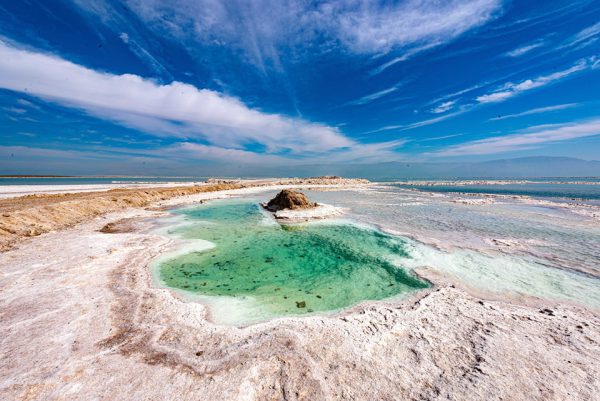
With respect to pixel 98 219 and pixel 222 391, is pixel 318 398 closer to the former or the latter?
pixel 222 391

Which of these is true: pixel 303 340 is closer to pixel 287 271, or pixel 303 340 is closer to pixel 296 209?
pixel 287 271

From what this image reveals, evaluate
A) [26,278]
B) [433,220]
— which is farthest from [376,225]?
[26,278]

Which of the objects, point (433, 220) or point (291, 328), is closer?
point (291, 328)

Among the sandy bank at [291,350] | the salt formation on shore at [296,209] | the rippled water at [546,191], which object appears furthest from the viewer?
the rippled water at [546,191]

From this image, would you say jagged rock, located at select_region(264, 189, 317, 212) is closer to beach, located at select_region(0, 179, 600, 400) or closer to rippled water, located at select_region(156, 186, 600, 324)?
rippled water, located at select_region(156, 186, 600, 324)

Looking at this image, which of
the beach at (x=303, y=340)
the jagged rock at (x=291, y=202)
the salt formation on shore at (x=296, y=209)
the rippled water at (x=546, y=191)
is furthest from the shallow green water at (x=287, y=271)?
the rippled water at (x=546, y=191)

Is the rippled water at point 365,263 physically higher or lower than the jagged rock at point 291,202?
lower

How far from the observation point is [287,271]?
1177 cm

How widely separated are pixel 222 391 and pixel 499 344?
646 cm

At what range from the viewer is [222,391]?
4730 mm

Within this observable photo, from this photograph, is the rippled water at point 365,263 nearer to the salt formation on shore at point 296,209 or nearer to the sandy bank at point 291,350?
the sandy bank at point 291,350

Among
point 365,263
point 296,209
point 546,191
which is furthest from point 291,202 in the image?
point 546,191

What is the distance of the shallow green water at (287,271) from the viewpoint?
873cm

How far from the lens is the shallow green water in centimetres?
873
